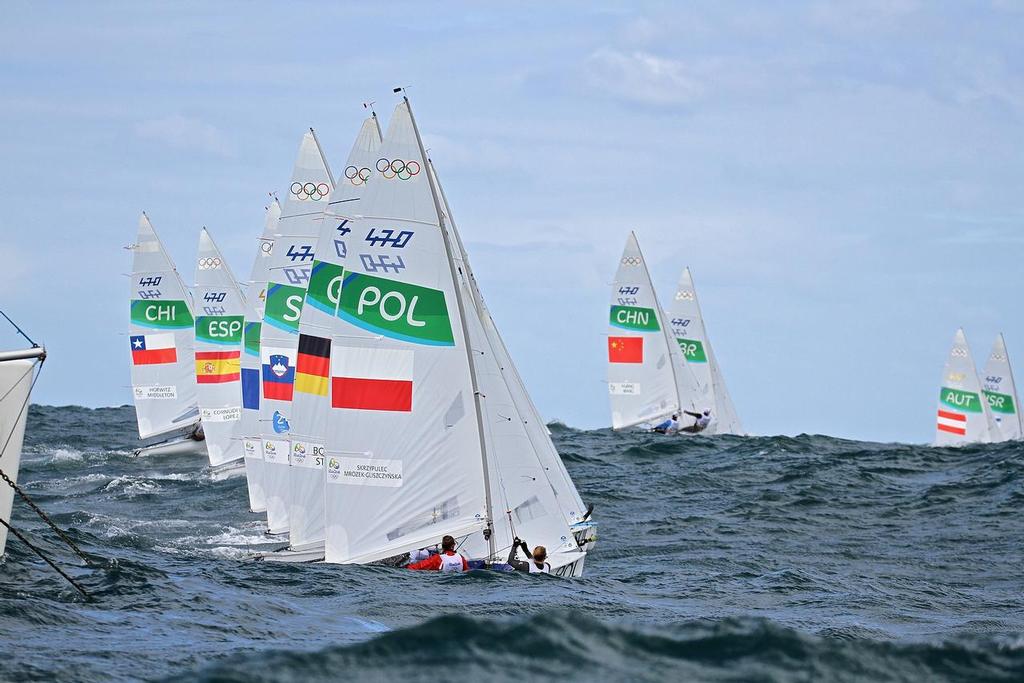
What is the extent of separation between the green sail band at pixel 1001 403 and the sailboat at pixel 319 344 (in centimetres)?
3191

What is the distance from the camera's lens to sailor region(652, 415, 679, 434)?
4378 cm

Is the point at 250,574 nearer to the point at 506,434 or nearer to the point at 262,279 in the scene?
the point at 506,434

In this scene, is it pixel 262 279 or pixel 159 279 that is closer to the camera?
pixel 262 279

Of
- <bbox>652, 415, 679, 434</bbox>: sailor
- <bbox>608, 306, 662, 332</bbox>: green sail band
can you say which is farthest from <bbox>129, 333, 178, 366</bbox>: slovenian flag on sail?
<bbox>652, 415, 679, 434</bbox>: sailor

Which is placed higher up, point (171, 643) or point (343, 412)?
point (343, 412)

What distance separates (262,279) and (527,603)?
539 inches

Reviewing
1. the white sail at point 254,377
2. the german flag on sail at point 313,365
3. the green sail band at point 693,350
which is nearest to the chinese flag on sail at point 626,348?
the green sail band at point 693,350

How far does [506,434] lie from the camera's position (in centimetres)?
1680

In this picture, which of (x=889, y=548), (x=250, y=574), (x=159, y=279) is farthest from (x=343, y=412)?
(x=159, y=279)

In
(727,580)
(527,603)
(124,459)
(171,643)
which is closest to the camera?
(171,643)

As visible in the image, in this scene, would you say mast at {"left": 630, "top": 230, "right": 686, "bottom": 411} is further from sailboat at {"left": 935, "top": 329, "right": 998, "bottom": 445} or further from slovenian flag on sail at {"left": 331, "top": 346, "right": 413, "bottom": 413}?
slovenian flag on sail at {"left": 331, "top": 346, "right": 413, "bottom": 413}

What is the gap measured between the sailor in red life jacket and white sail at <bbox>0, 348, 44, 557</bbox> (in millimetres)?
4728

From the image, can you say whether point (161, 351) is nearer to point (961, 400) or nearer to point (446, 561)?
point (446, 561)

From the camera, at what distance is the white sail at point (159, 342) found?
120 feet
